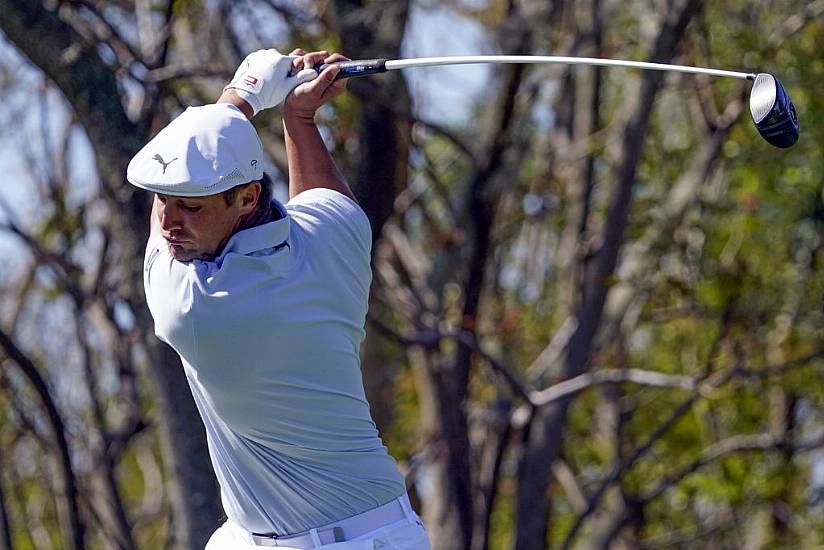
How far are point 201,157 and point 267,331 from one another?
1.43 ft

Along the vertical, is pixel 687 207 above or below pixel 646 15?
below

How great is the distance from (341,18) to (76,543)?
100 inches

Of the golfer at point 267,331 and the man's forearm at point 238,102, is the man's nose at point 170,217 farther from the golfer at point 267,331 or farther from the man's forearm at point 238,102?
the man's forearm at point 238,102

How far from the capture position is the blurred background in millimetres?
6555

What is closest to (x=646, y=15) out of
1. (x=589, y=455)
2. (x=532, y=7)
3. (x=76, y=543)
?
(x=532, y=7)

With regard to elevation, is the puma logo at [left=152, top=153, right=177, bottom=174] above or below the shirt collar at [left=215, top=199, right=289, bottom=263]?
above

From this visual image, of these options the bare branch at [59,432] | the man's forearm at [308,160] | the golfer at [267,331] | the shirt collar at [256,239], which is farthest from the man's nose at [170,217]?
the bare branch at [59,432]

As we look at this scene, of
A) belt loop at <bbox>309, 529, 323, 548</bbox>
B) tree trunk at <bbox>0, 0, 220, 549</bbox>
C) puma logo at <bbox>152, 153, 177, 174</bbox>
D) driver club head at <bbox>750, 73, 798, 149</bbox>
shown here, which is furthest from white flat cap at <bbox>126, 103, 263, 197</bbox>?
tree trunk at <bbox>0, 0, 220, 549</bbox>

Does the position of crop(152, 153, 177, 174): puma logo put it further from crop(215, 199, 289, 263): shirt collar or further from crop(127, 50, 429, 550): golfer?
crop(215, 199, 289, 263): shirt collar

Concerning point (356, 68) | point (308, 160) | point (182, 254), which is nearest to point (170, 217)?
point (182, 254)

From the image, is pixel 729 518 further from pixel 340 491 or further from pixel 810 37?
pixel 340 491

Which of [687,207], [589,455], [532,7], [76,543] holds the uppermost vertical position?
[532,7]

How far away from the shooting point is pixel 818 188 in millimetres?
9789

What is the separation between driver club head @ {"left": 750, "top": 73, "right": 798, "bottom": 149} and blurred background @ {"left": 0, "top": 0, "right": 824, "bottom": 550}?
2.31 metres
